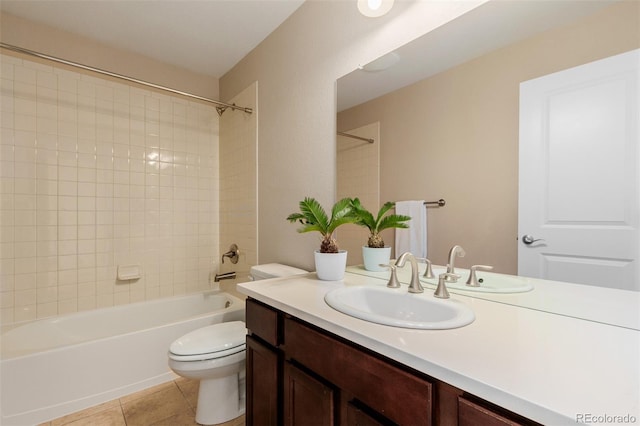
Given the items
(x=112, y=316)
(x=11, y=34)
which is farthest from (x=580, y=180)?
(x=11, y=34)

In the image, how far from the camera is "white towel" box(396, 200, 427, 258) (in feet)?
4.00

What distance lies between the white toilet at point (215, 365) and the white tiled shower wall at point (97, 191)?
116 cm

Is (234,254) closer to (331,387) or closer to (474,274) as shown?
(331,387)

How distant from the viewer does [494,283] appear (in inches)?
39.8

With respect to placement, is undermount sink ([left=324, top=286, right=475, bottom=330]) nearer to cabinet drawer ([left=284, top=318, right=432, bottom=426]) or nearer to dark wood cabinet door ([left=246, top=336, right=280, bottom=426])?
cabinet drawer ([left=284, top=318, right=432, bottom=426])

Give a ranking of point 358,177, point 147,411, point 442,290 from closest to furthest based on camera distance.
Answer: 1. point 442,290
2. point 358,177
3. point 147,411

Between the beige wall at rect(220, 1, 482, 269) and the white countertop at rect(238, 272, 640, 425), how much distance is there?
966mm

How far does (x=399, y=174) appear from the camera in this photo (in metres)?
1.31

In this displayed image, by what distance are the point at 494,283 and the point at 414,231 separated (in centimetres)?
35

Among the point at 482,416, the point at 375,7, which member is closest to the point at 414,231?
the point at 482,416

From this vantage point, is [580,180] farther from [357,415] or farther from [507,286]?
[357,415]

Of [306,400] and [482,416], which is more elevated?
[482,416]

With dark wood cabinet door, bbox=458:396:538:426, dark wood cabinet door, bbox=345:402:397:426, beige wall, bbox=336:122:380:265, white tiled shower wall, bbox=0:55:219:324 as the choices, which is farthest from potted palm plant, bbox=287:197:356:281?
white tiled shower wall, bbox=0:55:219:324

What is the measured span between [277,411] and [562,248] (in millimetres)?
1108
